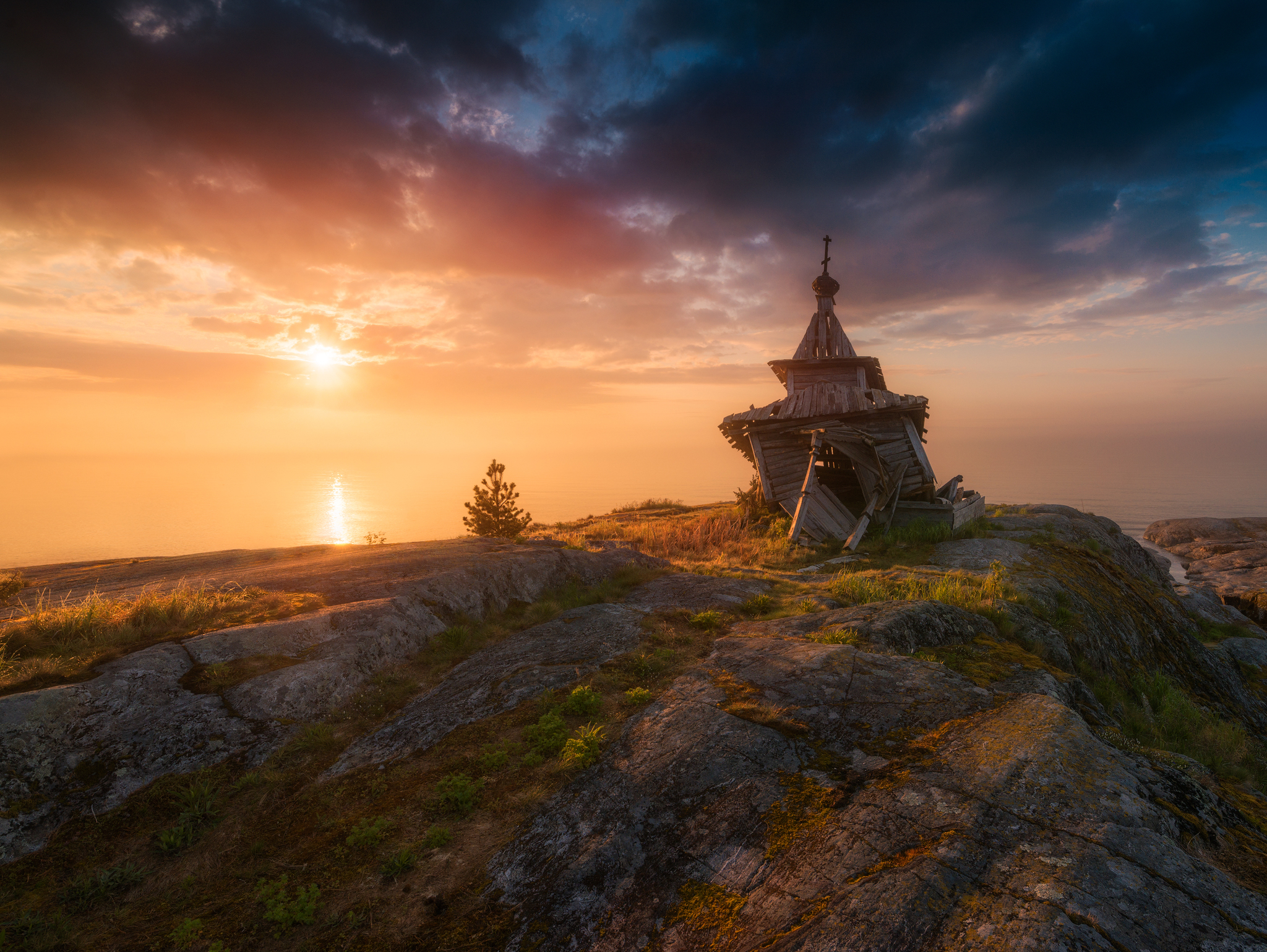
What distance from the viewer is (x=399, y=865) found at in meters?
4.11

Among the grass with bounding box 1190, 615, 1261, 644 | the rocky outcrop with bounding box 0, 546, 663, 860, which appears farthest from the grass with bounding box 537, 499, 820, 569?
the grass with bounding box 1190, 615, 1261, 644

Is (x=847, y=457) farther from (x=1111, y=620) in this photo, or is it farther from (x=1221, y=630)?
(x=1221, y=630)

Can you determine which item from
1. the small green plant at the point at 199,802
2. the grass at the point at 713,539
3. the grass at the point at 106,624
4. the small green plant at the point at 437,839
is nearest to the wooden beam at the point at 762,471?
the grass at the point at 713,539

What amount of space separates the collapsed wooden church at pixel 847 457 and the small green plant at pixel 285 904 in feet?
53.6

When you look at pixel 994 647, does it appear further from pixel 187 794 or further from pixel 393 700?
pixel 187 794

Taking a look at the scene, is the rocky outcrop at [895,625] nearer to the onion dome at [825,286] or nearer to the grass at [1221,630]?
the grass at [1221,630]

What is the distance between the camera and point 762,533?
20.5m

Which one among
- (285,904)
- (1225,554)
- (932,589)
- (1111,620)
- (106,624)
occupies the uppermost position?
(106,624)

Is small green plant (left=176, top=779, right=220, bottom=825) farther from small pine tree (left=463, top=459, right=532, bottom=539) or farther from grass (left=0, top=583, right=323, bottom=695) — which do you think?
small pine tree (left=463, top=459, right=532, bottom=539)

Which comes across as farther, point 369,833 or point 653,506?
point 653,506

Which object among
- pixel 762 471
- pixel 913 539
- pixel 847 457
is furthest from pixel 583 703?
pixel 847 457

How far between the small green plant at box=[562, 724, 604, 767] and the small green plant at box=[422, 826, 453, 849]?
1170 mm

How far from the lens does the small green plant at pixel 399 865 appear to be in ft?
13.5

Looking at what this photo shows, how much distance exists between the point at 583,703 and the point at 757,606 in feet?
14.7
